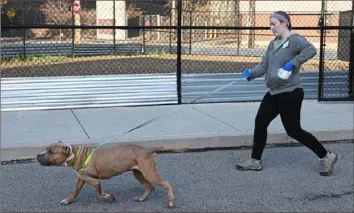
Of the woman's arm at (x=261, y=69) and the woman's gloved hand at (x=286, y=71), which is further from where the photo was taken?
the woman's arm at (x=261, y=69)

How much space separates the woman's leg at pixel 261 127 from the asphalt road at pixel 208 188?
115 mm

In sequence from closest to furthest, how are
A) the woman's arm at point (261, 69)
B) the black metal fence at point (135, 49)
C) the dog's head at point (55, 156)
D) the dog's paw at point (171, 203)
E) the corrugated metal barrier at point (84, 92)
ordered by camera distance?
the dog's head at point (55, 156), the dog's paw at point (171, 203), the woman's arm at point (261, 69), the corrugated metal barrier at point (84, 92), the black metal fence at point (135, 49)

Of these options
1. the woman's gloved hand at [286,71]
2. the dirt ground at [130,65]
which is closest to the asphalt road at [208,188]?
the woman's gloved hand at [286,71]

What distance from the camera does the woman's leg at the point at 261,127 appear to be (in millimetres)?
5586

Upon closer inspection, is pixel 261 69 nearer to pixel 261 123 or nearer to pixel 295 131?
pixel 261 123

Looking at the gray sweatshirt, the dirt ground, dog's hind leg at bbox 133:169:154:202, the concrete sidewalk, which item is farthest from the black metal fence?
dog's hind leg at bbox 133:169:154:202

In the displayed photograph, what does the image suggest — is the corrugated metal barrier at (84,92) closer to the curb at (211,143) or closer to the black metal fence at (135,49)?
the black metal fence at (135,49)

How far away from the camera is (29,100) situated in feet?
29.4

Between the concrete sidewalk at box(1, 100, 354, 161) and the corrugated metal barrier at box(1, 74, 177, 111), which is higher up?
the corrugated metal barrier at box(1, 74, 177, 111)

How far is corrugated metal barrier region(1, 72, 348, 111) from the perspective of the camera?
29.6 ft

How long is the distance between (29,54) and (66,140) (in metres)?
11.3

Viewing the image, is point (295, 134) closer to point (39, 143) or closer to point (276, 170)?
point (276, 170)

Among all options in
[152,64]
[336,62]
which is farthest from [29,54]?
[336,62]

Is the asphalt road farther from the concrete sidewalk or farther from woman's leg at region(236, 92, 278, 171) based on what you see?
the concrete sidewalk
